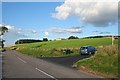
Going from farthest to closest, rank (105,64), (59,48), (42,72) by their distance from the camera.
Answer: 1. (59,48)
2. (105,64)
3. (42,72)

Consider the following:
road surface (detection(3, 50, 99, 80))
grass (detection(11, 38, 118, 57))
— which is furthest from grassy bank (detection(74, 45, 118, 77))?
grass (detection(11, 38, 118, 57))

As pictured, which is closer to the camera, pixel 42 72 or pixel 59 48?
pixel 42 72

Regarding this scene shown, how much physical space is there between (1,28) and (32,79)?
84.1 m

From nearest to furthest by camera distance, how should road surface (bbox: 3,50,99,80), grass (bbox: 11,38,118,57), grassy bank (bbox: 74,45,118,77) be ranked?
road surface (bbox: 3,50,99,80)
grassy bank (bbox: 74,45,118,77)
grass (bbox: 11,38,118,57)

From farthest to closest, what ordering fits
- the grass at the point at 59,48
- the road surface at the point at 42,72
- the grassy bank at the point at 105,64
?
the grass at the point at 59,48 → the grassy bank at the point at 105,64 → the road surface at the point at 42,72

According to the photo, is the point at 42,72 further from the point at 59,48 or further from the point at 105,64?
the point at 59,48

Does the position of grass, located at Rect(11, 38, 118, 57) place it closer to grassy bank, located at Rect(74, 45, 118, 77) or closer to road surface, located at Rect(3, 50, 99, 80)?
grassy bank, located at Rect(74, 45, 118, 77)

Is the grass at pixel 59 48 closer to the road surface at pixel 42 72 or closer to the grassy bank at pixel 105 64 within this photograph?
the grassy bank at pixel 105 64

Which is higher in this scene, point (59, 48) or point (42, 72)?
point (59, 48)

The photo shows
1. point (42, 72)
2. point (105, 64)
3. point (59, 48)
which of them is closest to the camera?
point (42, 72)

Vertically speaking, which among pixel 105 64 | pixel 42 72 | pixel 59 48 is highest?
pixel 59 48

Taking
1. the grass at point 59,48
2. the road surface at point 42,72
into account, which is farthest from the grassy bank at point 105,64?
the grass at point 59,48

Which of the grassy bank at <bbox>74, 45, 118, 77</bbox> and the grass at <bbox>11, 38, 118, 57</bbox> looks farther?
the grass at <bbox>11, 38, 118, 57</bbox>

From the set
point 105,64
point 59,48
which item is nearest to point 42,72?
point 105,64
